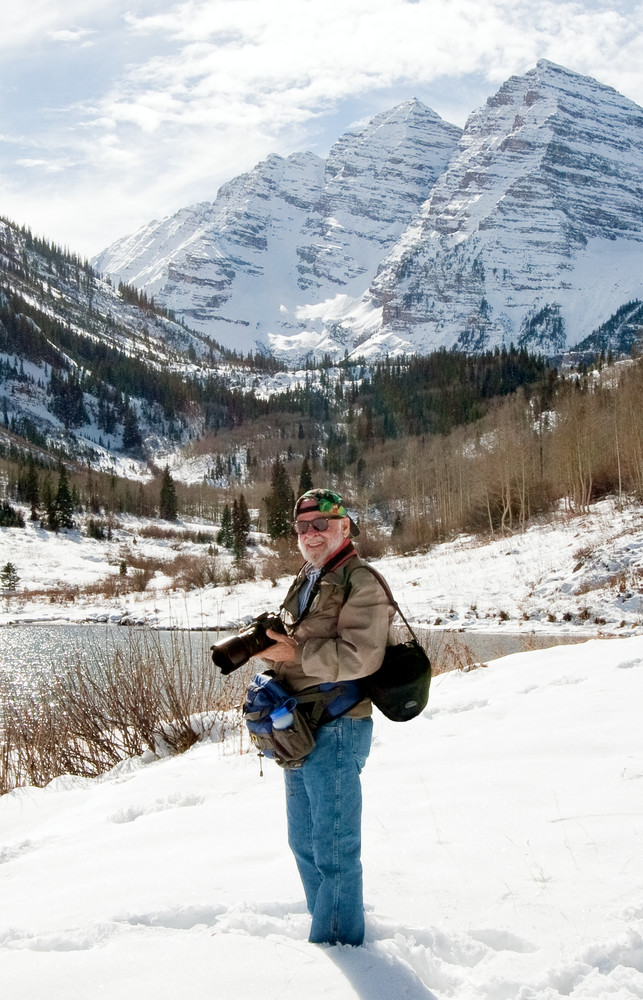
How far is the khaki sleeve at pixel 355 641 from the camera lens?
116 inches

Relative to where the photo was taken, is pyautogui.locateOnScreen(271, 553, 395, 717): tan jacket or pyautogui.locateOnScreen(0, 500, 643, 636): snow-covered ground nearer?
pyautogui.locateOnScreen(271, 553, 395, 717): tan jacket

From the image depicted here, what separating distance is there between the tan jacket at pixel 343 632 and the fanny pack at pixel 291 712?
0.06 m

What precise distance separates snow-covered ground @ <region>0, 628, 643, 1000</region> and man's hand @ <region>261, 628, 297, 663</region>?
3.83 feet

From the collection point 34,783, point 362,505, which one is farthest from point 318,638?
point 362,505

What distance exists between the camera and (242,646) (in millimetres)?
3021

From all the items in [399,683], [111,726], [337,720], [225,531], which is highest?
[399,683]

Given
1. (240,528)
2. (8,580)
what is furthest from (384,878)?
(240,528)

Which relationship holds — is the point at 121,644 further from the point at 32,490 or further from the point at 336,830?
the point at 32,490

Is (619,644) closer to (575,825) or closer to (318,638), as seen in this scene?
(575,825)

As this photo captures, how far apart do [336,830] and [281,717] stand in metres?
0.54

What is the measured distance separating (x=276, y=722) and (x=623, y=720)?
4.21 m

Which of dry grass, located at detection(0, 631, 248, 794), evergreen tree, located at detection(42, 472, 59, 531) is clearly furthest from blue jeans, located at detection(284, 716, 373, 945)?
evergreen tree, located at detection(42, 472, 59, 531)

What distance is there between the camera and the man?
298 centimetres

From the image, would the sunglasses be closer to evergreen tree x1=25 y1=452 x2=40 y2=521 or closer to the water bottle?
the water bottle
